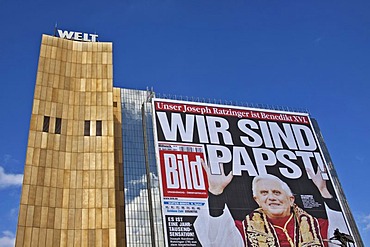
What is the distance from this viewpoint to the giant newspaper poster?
156 ft

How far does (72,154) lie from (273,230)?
84.2 ft

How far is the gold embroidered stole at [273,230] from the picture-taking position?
47.8 meters

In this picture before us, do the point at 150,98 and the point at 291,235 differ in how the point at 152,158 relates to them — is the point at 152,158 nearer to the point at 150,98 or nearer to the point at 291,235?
the point at 150,98

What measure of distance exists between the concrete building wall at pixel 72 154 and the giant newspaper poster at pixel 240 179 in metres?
6.27

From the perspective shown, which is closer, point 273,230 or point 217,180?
point 273,230

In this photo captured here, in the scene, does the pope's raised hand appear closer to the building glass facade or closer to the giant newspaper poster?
the giant newspaper poster

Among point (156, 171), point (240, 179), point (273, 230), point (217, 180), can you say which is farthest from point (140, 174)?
point (273, 230)

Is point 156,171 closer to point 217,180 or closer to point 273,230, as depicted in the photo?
point 217,180

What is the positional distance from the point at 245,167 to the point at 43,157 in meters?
25.0

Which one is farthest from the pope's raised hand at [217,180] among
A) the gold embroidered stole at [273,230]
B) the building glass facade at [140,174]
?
the building glass facade at [140,174]

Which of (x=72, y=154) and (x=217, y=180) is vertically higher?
(x=72, y=154)

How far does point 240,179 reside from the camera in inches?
2056

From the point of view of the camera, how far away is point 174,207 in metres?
47.3

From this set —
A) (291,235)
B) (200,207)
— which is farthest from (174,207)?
(291,235)
